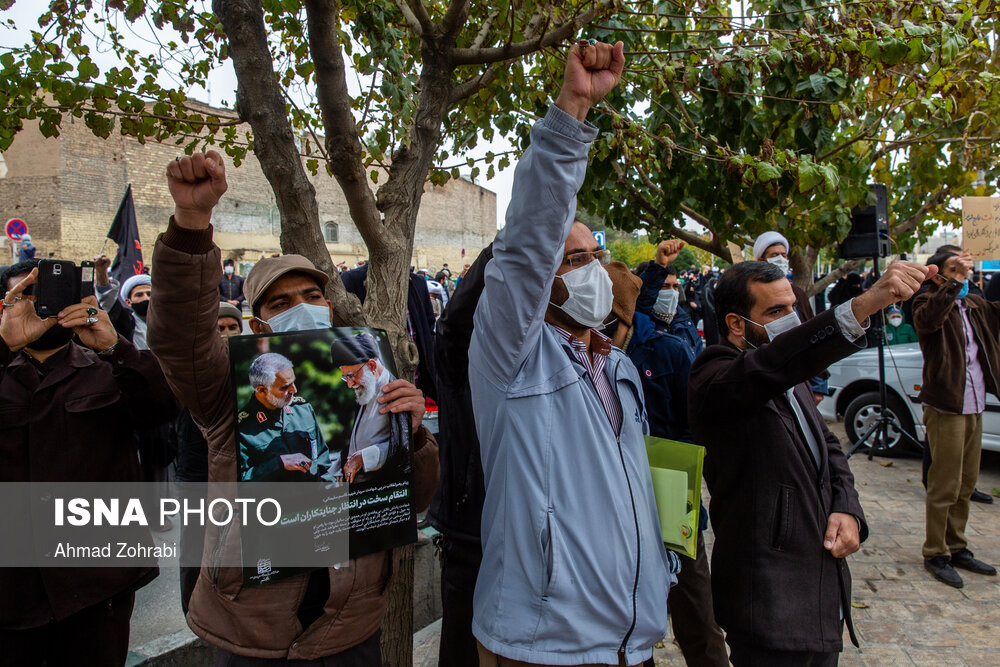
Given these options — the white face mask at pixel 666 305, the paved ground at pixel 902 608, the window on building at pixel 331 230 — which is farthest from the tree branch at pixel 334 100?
the window on building at pixel 331 230

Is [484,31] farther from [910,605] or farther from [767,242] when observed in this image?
[910,605]

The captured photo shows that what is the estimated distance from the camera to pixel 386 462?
199cm

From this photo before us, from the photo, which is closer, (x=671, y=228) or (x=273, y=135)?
(x=273, y=135)

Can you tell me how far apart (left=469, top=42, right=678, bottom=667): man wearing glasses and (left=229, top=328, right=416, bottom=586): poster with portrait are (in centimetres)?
33

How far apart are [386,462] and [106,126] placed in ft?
8.87

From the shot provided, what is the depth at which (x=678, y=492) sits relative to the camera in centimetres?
200

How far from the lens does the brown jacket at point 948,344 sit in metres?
4.71

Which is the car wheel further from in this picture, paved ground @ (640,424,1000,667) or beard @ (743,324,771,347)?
beard @ (743,324,771,347)

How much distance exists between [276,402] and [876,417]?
A: 25.1ft

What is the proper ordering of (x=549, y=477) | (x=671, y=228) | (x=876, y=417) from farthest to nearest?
(x=876, y=417)
(x=671, y=228)
(x=549, y=477)

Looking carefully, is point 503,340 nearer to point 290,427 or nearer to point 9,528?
point 290,427

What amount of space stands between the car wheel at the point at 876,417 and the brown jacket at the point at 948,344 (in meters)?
2.48

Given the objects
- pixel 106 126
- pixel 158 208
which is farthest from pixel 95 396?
pixel 158 208

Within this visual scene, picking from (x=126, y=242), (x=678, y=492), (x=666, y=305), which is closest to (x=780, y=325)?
(x=678, y=492)
